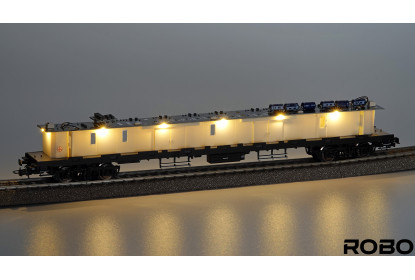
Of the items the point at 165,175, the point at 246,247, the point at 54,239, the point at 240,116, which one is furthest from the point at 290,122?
the point at 54,239

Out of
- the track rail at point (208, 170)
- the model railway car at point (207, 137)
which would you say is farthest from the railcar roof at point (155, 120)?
the track rail at point (208, 170)

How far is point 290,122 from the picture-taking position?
40719 millimetres

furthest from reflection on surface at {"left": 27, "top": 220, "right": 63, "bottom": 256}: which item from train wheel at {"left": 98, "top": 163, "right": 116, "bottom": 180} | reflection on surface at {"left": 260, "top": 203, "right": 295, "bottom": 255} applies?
reflection on surface at {"left": 260, "top": 203, "right": 295, "bottom": 255}

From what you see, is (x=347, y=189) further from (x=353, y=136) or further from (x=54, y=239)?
(x=54, y=239)

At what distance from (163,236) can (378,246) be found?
298 inches

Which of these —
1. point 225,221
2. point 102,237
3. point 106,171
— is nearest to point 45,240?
point 102,237

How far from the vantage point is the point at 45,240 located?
109 ft

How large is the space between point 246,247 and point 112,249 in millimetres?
4608

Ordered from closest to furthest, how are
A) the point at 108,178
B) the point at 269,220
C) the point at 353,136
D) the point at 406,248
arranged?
the point at 406,248
the point at 269,220
the point at 108,178
the point at 353,136

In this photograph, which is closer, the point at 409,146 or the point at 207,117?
the point at 207,117

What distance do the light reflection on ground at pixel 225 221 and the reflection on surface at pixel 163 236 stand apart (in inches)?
1.4

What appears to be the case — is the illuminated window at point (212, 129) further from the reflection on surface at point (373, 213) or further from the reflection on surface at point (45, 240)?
the reflection on surface at point (45, 240)

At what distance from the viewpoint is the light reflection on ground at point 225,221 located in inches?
1281

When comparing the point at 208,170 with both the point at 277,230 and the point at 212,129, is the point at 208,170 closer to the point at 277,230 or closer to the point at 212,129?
the point at 212,129
